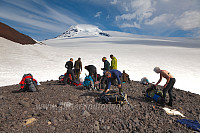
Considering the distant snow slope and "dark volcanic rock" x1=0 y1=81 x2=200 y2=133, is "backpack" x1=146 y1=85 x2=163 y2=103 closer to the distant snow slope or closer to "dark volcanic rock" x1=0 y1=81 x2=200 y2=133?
"dark volcanic rock" x1=0 y1=81 x2=200 y2=133

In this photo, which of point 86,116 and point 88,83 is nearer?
point 86,116

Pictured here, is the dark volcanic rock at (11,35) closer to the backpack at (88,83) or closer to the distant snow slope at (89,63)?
the distant snow slope at (89,63)

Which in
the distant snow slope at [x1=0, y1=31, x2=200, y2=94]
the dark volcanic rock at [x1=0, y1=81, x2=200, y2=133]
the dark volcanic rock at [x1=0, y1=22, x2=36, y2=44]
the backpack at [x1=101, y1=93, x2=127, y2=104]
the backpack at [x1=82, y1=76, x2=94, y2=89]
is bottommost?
the dark volcanic rock at [x1=0, y1=81, x2=200, y2=133]

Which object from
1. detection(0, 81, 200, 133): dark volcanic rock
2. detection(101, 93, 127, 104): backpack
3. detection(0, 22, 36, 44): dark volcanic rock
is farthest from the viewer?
detection(0, 22, 36, 44): dark volcanic rock

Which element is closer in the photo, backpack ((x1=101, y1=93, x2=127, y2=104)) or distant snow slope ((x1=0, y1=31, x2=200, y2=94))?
backpack ((x1=101, y1=93, x2=127, y2=104))

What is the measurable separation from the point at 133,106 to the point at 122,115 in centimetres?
93

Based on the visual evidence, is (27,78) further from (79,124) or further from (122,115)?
(122,115)

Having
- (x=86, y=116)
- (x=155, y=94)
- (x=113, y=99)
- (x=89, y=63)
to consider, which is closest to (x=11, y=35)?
(x=89, y=63)

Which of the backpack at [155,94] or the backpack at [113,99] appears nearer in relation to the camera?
the backpack at [113,99]

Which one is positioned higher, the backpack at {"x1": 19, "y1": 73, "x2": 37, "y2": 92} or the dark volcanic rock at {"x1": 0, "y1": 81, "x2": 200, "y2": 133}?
the backpack at {"x1": 19, "y1": 73, "x2": 37, "y2": 92}

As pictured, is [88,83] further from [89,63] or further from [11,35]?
[11,35]

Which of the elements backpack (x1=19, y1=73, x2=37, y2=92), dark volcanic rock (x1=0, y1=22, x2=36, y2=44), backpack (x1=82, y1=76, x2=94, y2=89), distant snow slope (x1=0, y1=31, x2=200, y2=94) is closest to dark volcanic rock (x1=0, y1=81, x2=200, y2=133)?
backpack (x1=19, y1=73, x2=37, y2=92)

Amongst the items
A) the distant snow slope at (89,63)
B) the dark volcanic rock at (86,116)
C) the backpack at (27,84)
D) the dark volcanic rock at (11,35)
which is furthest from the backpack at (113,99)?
the dark volcanic rock at (11,35)

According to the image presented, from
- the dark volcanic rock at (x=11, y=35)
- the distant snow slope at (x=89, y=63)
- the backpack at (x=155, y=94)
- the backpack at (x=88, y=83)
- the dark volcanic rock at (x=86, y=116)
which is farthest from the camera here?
the dark volcanic rock at (x=11, y=35)
